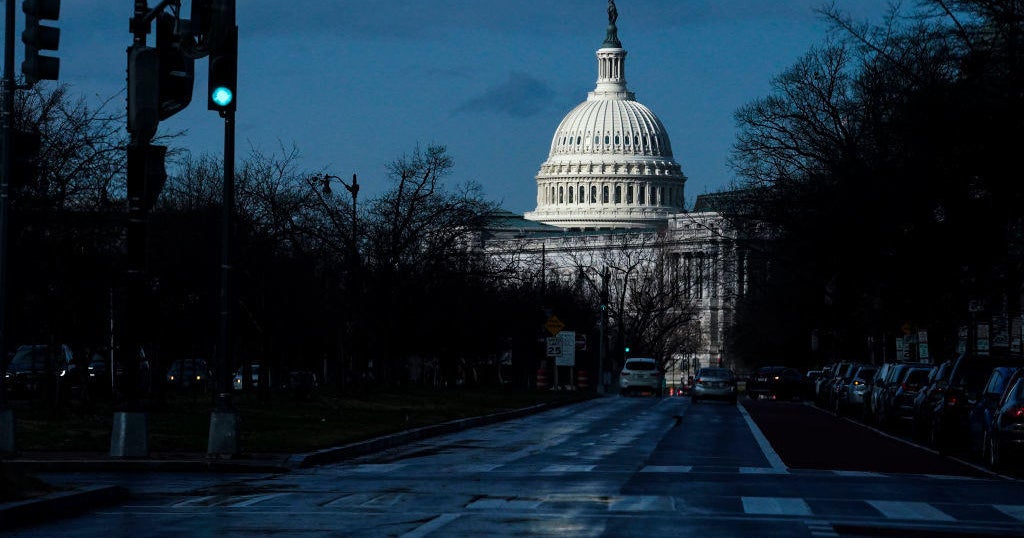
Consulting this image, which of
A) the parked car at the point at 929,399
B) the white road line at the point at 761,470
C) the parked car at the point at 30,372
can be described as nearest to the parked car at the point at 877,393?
the parked car at the point at 929,399

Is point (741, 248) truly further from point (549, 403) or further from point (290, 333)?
point (290, 333)

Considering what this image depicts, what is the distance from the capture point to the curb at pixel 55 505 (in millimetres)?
14500

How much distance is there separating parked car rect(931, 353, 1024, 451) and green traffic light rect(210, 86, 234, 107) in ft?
41.8

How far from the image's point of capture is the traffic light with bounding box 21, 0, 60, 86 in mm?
21000

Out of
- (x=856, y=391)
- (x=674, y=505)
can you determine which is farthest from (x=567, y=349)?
(x=674, y=505)

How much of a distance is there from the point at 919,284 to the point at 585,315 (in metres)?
60.3

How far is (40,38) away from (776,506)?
9842 mm

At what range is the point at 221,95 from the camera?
75.3ft

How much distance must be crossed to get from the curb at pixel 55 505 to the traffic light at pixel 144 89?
5395 millimetres

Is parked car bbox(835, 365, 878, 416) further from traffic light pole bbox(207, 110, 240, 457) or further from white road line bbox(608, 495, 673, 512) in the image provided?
white road line bbox(608, 495, 673, 512)

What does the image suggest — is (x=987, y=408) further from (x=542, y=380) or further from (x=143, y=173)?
(x=542, y=380)

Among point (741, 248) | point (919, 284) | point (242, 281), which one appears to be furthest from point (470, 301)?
point (919, 284)

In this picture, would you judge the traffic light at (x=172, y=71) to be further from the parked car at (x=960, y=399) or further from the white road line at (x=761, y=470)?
the parked car at (x=960, y=399)

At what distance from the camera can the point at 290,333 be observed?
5475cm
